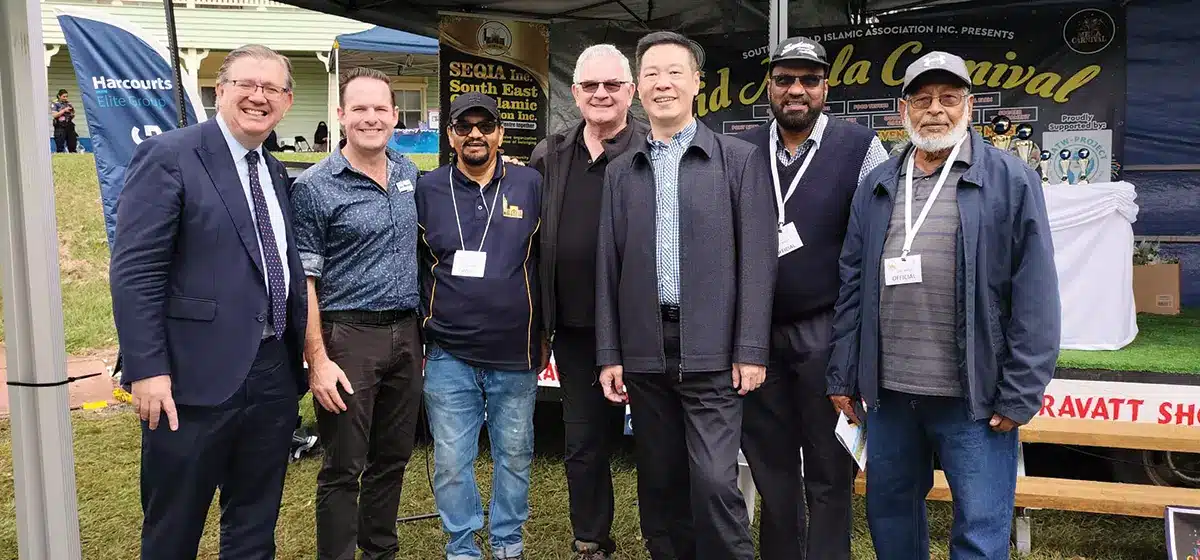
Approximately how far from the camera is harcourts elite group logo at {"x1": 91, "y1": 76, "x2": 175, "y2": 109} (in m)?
5.69

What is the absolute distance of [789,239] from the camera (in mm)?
2617

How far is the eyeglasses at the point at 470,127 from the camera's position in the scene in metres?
2.88

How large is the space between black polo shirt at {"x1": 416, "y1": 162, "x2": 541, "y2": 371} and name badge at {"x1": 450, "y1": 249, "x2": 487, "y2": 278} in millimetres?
15

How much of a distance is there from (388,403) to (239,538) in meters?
0.70

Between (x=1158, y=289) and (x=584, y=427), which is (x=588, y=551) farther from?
(x=1158, y=289)

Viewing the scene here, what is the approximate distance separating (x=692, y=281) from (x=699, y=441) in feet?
1.60

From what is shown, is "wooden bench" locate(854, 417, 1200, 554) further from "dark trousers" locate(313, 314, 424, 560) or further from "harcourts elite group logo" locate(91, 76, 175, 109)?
"harcourts elite group logo" locate(91, 76, 175, 109)

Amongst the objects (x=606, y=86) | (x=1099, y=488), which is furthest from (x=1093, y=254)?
(x=606, y=86)

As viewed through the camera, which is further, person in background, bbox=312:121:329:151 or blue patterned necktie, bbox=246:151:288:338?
person in background, bbox=312:121:329:151

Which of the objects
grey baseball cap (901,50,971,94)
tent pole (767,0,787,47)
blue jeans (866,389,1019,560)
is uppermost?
tent pole (767,0,787,47)

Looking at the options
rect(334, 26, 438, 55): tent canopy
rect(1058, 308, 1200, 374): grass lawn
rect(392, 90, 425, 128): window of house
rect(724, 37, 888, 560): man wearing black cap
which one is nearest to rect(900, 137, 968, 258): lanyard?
rect(724, 37, 888, 560): man wearing black cap

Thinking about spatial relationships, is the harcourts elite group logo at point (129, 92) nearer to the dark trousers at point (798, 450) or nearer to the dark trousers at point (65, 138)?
the dark trousers at point (798, 450)

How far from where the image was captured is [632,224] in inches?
97.8

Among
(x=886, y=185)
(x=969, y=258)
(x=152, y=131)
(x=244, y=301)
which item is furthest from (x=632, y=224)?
(x=152, y=131)
